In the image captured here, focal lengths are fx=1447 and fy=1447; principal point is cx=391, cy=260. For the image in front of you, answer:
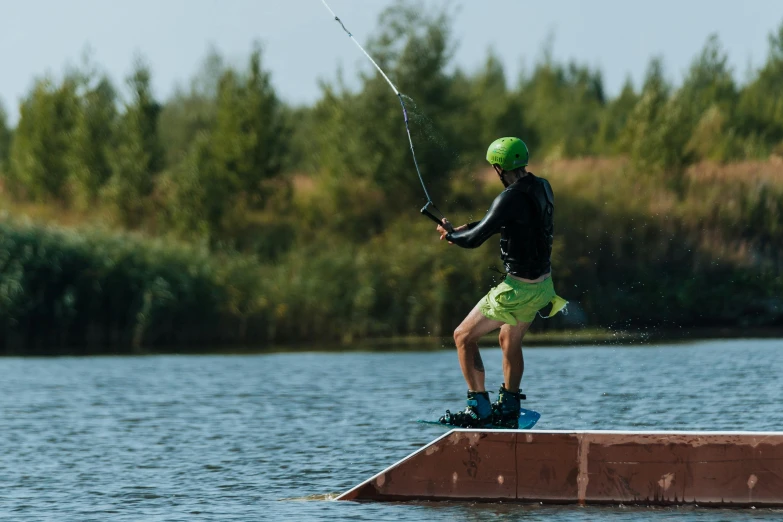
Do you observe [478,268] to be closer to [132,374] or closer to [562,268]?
[562,268]

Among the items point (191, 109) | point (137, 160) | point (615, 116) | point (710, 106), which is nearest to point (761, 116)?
point (710, 106)

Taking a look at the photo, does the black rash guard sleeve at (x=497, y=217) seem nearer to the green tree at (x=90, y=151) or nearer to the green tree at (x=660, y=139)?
the green tree at (x=660, y=139)

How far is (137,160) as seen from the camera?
47062 millimetres

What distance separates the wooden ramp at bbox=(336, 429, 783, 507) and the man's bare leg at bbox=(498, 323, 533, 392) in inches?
19.0

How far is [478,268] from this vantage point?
35.8m

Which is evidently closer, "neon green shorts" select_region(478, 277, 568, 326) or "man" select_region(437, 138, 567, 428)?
"man" select_region(437, 138, 567, 428)

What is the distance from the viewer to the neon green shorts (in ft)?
39.5

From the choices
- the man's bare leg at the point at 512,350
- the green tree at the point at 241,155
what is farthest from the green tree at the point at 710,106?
the man's bare leg at the point at 512,350

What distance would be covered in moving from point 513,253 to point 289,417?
31.5 feet

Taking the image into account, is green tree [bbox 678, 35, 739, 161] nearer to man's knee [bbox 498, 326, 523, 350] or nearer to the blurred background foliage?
the blurred background foliage

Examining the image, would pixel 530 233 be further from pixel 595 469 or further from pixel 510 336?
pixel 595 469

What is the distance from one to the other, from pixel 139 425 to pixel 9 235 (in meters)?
14.8

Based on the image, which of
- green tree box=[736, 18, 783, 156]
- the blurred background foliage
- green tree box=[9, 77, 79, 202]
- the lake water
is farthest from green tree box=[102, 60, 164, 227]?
green tree box=[736, 18, 783, 156]

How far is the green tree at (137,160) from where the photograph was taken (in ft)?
153
